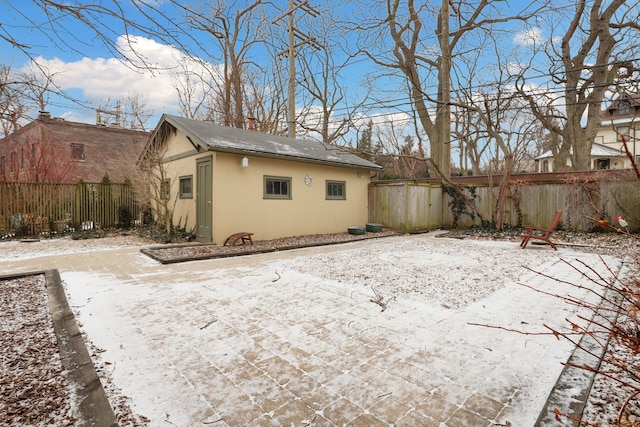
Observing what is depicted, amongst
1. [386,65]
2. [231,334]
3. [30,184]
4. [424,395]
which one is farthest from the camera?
[386,65]

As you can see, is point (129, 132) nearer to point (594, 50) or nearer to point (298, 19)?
point (298, 19)

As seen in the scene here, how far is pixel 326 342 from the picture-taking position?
285 cm

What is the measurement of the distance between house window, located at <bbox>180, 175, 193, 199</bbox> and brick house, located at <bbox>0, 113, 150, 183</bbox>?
5.28 meters

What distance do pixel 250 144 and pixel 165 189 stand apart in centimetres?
347

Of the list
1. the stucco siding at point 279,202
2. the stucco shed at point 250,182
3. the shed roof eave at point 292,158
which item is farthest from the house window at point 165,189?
the shed roof eave at point 292,158

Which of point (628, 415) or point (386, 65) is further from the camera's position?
point (386, 65)

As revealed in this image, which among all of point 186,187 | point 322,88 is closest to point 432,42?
point 322,88

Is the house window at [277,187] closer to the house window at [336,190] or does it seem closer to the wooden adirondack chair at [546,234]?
the house window at [336,190]

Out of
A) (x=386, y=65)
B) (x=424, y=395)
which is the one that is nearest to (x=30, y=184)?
(x=424, y=395)

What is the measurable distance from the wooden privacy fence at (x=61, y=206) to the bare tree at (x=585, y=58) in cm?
1500

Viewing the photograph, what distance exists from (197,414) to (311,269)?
382 cm

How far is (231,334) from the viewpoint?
301 cm

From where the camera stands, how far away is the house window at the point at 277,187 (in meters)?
9.28

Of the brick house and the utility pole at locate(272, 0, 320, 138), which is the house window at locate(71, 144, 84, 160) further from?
the utility pole at locate(272, 0, 320, 138)
